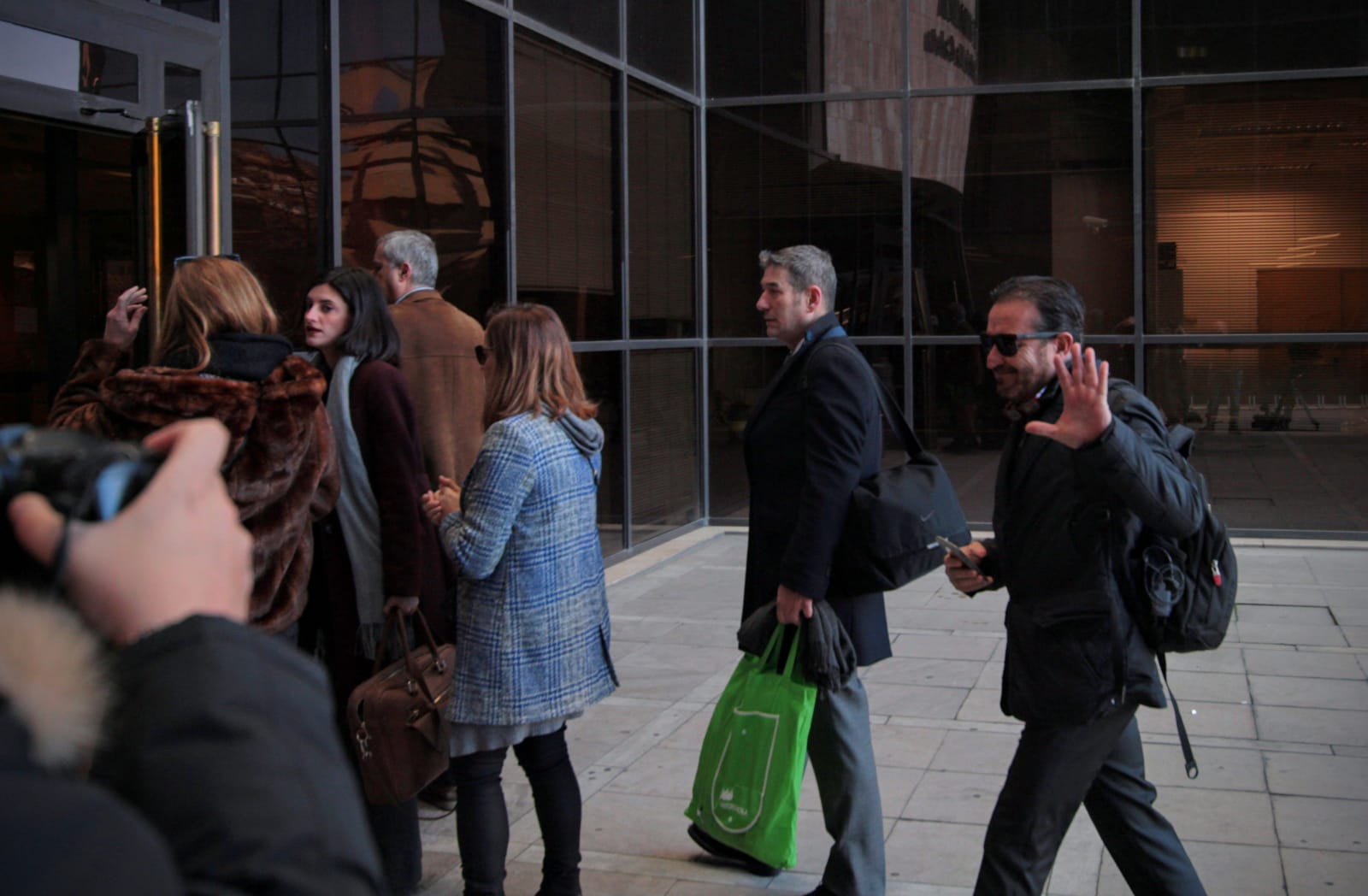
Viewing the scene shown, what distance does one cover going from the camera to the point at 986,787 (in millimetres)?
5336

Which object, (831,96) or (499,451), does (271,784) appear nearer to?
(499,451)

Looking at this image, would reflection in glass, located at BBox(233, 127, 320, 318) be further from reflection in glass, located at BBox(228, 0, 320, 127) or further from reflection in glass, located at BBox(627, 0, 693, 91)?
reflection in glass, located at BBox(627, 0, 693, 91)

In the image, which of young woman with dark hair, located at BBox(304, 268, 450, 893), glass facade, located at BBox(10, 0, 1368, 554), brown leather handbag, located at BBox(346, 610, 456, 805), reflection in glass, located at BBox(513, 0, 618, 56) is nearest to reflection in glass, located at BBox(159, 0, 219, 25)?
young woman with dark hair, located at BBox(304, 268, 450, 893)

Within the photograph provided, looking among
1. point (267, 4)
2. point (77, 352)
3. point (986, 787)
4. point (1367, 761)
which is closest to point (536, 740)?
point (986, 787)

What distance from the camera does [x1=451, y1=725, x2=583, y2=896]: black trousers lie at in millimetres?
3898

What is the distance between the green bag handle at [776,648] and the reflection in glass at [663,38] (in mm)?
7566

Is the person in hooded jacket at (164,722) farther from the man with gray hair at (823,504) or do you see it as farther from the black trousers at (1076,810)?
the man with gray hair at (823,504)

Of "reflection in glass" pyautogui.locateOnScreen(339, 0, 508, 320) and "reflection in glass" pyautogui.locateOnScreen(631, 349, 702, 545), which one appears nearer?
"reflection in glass" pyautogui.locateOnScreen(339, 0, 508, 320)

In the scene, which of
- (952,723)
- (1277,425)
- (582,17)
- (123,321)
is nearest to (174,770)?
(123,321)

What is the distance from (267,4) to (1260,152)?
8296mm

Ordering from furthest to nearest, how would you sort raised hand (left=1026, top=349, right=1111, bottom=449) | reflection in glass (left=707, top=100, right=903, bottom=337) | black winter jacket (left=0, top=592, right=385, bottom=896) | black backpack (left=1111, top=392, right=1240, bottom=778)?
reflection in glass (left=707, top=100, right=903, bottom=337), black backpack (left=1111, top=392, right=1240, bottom=778), raised hand (left=1026, top=349, right=1111, bottom=449), black winter jacket (left=0, top=592, right=385, bottom=896)

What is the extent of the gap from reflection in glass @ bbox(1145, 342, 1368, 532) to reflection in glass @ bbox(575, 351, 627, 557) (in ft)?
A: 14.6

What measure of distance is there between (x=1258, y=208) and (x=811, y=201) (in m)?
3.62

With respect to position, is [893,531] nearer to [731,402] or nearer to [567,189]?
[567,189]
